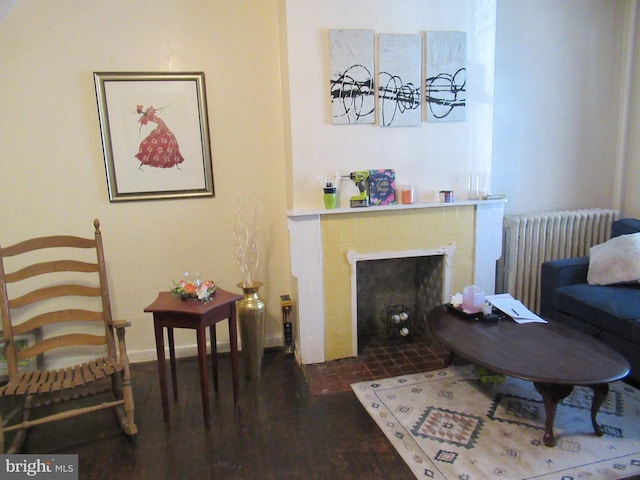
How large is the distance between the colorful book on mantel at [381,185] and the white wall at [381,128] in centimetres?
6

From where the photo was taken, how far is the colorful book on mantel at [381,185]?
2945 millimetres

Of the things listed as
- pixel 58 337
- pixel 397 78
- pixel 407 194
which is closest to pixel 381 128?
pixel 397 78

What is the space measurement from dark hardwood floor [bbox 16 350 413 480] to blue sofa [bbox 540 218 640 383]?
1.51 meters

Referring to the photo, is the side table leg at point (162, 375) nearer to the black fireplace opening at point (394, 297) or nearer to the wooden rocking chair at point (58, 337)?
the wooden rocking chair at point (58, 337)

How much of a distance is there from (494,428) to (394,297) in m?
1.40

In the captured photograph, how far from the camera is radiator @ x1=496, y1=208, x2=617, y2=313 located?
11.1 feet

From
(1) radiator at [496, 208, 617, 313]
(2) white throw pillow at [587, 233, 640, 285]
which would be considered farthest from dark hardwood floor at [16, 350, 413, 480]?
(2) white throw pillow at [587, 233, 640, 285]

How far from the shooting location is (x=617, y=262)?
284cm

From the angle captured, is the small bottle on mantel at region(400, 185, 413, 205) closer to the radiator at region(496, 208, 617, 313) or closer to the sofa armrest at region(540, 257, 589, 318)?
the radiator at region(496, 208, 617, 313)

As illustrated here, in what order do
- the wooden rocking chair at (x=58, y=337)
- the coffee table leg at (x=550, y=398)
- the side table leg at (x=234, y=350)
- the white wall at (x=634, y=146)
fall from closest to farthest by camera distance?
the coffee table leg at (x=550, y=398) → the wooden rocking chair at (x=58, y=337) → the side table leg at (x=234, y=350) → the white wall at (x=634, y=146)

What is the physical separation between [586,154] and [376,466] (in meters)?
3.15

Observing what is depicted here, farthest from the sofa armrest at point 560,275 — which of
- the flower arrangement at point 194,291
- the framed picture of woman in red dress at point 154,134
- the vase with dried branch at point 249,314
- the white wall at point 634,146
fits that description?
the framed picture of woman in red dress at point 154,134

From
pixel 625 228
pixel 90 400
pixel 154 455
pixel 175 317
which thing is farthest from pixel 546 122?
pixel 90 400

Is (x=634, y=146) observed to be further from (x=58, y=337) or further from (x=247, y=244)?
(x=58, y=337)
